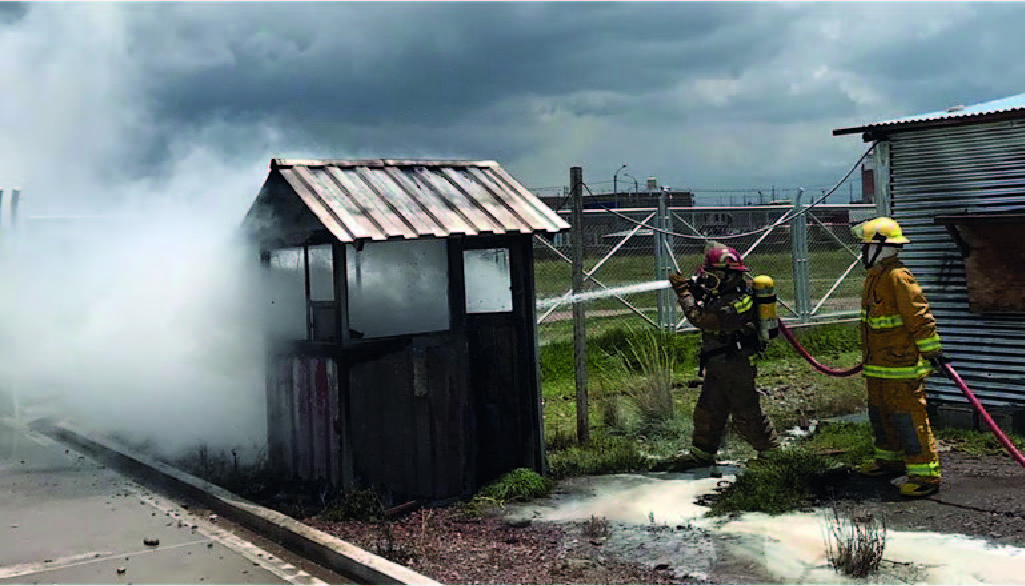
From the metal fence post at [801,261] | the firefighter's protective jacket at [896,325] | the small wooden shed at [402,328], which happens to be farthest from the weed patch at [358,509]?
the metal fence post at [801,261]

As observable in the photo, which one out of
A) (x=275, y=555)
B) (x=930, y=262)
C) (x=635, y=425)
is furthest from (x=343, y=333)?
(x=930, y=262)

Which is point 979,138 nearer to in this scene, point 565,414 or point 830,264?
point 565,414

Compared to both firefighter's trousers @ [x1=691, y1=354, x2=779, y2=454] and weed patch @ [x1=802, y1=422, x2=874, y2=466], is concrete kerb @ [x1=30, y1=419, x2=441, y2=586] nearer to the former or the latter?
firefighter's trousers @ [x1=691, y1=354, x2=779, y2=454]

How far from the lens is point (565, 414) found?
33.0ft

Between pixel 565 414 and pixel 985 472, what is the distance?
14.2 feet

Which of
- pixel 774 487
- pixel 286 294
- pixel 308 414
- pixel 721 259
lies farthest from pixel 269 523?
pixel 721 259

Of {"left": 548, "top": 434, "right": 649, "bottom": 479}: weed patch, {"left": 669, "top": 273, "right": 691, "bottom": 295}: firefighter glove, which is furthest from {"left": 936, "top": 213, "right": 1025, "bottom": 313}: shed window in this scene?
{"left": 548, "top": 434, "right": 649, "bottom": 479}: weed patch

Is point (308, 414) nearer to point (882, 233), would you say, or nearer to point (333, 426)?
point (333, 426)

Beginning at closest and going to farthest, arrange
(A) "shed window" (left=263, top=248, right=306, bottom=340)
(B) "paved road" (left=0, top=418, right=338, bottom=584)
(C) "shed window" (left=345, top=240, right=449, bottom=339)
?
(B) "paved road" (left=0, top=418, right=338, bottom=584), (C) "shed window" (left=345, top=240, right=449, bottom=339), (A) "shed window" (left=263, top=248, right=306, bottom=340)

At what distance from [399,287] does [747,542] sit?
10.5 ft

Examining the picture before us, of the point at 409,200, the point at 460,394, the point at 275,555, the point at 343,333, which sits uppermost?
the point at 409,200

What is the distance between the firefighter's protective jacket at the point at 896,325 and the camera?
643 centimetres

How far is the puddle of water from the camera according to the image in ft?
15.7

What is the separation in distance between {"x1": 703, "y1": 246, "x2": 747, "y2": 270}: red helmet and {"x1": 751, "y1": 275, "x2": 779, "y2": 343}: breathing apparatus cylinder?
23 centimetres
